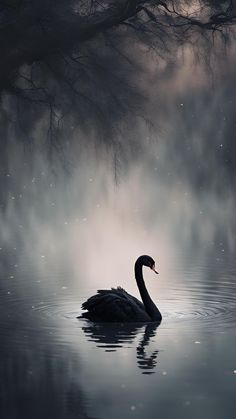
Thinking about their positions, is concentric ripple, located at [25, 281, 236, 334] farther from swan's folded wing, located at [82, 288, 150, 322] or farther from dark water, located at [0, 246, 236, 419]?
swan's folded wing, located at [82, 288, 150, 322]

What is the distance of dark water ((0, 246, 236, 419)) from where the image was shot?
8.91 m

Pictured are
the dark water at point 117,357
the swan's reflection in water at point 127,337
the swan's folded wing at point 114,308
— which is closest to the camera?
the dark water at point 117,357

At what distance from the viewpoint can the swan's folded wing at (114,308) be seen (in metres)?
13.0

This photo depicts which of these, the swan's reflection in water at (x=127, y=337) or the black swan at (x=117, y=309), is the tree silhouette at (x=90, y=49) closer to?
the black swan at (x=117, y=309)

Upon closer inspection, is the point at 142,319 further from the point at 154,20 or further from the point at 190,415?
the point at 154,20

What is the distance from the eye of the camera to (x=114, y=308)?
13016 millimetres

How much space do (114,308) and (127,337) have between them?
1.00 meters

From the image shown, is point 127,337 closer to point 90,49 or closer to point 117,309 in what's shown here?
point 117,309

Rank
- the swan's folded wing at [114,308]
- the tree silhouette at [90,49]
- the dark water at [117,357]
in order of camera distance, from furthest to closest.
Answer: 1. the tree silhouette at [90,49]
2. the swan's folded wing at [114,308]
3. the dark water at [117,357]

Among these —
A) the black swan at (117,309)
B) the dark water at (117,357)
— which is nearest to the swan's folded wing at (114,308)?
the black swan at (117,309)

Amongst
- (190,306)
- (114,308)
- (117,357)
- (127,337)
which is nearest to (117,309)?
(114,308)

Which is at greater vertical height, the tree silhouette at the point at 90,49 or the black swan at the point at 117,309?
the tree silhouette at the point at 90,49

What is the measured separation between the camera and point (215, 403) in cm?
902

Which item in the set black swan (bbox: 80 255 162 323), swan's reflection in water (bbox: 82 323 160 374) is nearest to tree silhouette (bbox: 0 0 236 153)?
black swan (bbox: 80 255 162 323)
